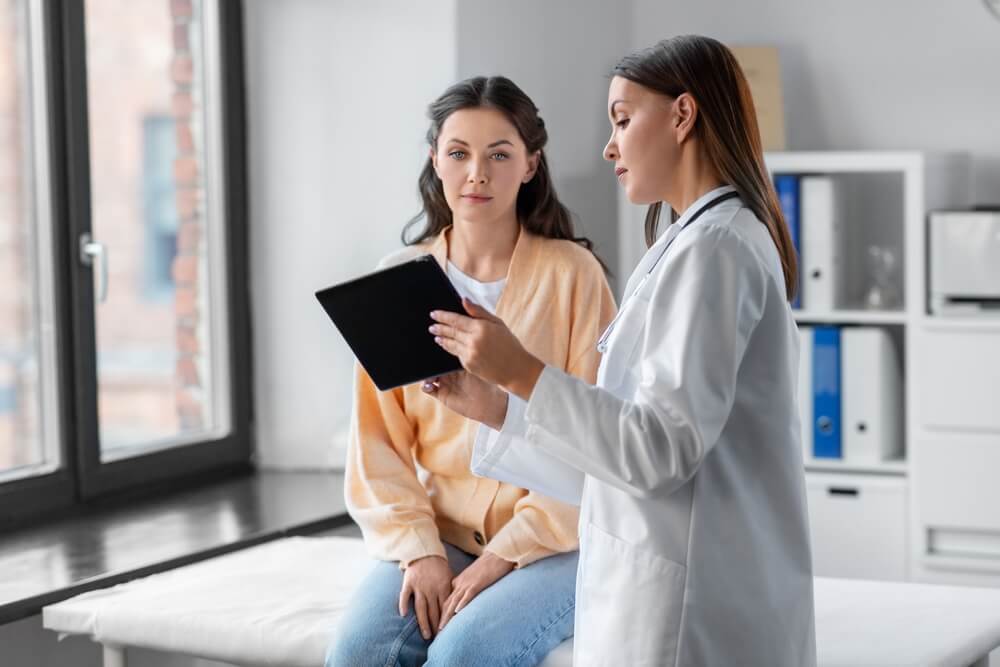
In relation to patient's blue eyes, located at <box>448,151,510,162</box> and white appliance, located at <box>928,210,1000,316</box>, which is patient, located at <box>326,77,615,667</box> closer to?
patient's blue eyes, located at <box>448,151,510,162</box>

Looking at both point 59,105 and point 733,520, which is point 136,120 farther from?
point 733,520

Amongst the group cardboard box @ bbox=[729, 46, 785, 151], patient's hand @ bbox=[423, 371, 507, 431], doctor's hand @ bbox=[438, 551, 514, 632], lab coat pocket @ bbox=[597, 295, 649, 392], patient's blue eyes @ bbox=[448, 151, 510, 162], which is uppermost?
cardboard box @ bbox=[729, 46, 785, 151]

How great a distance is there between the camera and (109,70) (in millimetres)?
2828

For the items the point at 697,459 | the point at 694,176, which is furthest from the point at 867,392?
the point at 697,459

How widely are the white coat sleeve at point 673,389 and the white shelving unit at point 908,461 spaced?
1.80 metres

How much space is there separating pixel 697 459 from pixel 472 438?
2.48 ft

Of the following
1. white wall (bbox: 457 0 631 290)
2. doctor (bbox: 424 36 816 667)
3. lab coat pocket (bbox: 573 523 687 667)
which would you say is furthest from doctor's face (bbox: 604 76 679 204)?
white wall (bbox: 457 0 631 290)

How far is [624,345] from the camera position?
4.81ft

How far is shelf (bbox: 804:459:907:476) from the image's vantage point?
3141 millimetres

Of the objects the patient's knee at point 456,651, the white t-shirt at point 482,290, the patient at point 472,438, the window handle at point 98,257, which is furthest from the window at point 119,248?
the patient's knee at point 456,651

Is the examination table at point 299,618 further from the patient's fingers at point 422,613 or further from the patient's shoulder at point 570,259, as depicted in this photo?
the patient's shoulder at point 570,259

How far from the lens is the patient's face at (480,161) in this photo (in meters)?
2.03

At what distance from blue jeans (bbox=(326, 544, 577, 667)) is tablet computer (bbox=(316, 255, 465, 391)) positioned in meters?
0.35

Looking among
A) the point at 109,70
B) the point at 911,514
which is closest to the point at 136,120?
the point at 109,70
